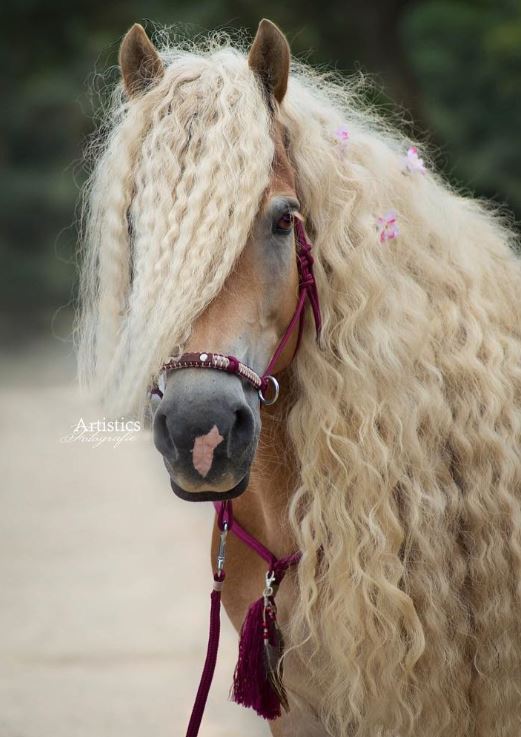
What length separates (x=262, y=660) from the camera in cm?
220

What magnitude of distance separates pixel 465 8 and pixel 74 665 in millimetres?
9617

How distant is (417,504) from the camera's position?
79.7 inches

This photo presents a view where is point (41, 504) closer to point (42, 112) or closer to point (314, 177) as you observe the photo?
point (314, 177)

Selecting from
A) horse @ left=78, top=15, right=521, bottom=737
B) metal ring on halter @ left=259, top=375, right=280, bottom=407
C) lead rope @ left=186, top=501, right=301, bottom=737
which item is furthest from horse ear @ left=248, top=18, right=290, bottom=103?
lead rope @ left=186, top=501, right=301, bottom=737

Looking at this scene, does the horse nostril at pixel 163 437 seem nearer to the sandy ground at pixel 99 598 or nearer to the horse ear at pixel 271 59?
the horse ear at pixel 271 59

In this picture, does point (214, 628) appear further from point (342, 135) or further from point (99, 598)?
point (99, 598)

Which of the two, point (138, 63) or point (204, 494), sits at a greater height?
point (138, 63)

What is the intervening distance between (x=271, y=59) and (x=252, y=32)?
37.6ft

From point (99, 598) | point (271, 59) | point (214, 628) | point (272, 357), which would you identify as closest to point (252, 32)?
point (99, 598)

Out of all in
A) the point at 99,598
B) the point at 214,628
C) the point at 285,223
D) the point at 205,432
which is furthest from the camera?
the point at 99,598

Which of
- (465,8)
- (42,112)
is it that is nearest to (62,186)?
(42,112)

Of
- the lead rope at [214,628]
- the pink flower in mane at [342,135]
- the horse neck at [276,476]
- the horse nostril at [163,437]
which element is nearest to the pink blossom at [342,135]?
the pink flower in mane at [342,135]

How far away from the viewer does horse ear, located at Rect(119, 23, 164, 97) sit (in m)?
2.00

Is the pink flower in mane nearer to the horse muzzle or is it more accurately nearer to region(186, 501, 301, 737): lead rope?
the horse muzzle
